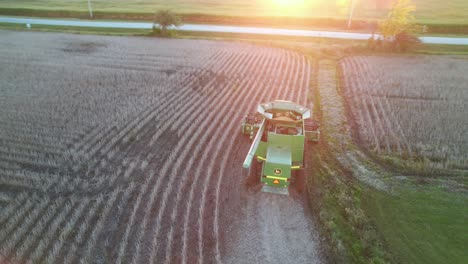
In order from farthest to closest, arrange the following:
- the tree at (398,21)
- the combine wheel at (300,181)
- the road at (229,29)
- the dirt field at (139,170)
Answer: the road at (229,29), the tree at (398,21), the combine wheel at (300,181), the dirt field at (139,170)

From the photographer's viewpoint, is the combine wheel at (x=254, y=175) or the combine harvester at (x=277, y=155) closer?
the combine harvester at (x=277, y=155)

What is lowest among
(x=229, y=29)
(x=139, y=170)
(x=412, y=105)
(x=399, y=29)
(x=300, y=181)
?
(x=139, y=170)

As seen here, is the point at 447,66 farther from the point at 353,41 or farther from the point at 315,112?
the point at 315,112

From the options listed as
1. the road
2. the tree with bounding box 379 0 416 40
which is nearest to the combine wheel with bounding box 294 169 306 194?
the tree with bounding box 379 0 416 40

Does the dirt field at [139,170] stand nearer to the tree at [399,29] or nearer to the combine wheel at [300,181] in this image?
the combine wheel at [300,181]

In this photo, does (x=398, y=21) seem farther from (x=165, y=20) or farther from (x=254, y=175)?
(x=254, y=175)

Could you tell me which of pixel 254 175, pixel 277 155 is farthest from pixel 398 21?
pixel 254 175

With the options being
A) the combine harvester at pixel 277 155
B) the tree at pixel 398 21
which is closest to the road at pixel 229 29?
the tree at pixel 398 21

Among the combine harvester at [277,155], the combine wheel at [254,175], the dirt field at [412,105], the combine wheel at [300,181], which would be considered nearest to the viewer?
the combine harvester at [277,155]
